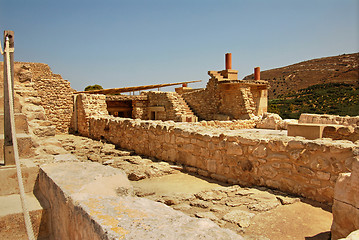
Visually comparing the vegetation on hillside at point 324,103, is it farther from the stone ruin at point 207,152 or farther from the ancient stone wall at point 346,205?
the ancient stone wall at point 346,205

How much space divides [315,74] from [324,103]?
60.3 feet

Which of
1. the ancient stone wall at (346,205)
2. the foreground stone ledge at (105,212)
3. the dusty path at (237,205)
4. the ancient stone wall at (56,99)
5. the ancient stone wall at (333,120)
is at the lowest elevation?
the dusty path at (237,205)

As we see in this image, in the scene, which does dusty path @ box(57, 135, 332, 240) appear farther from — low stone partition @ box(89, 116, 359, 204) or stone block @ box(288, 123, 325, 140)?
stone block @ box(288, 123, 325, 140)

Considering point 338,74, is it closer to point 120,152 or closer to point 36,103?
point 120,152

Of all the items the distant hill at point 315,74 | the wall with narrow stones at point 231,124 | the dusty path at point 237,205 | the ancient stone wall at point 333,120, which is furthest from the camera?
the distant hill at point 315,74

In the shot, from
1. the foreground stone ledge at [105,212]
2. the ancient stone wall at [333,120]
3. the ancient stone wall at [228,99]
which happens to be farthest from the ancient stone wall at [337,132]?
the ancient stone wall at [228,99]

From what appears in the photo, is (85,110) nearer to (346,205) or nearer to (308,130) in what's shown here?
(308,130)

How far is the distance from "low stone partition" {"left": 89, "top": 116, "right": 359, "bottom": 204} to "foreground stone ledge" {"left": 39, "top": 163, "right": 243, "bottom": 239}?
2344 millimetres

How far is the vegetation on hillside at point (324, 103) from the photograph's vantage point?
2755 cm

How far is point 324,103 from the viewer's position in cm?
3128

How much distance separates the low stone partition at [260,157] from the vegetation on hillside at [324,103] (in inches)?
851

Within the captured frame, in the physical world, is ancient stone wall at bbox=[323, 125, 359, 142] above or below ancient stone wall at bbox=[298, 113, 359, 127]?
below

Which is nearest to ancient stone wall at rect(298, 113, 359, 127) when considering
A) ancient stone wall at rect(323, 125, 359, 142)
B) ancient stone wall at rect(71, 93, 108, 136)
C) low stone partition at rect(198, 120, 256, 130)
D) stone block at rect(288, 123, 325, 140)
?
ancient stone wall at rect(323, 125, 359, 142)

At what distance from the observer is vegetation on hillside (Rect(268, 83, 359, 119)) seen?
90.4 feet
